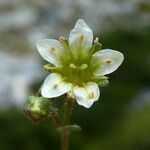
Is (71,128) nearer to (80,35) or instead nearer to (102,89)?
(80,35)

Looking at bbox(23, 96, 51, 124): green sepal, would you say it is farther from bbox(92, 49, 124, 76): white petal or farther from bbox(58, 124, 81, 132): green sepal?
bbox(92, 49, 124, 76): white petal

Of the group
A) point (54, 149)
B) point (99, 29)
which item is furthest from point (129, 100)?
point (99, 29)

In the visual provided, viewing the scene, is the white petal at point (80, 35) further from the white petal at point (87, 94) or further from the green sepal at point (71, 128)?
the green sepal at point (71, 128)

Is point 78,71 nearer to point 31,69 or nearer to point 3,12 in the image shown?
point 31,69

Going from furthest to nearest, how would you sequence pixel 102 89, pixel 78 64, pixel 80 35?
pixel 102 89
pixel 78 64
pixel 80 35

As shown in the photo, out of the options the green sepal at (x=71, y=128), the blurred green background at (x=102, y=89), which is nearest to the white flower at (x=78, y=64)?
the green sepal at (x=71, y=128)

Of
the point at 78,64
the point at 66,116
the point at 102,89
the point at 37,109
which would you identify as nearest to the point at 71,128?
the point at 66,116
